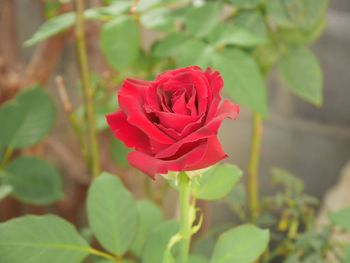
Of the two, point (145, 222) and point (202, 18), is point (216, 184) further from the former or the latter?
point (202, 18)

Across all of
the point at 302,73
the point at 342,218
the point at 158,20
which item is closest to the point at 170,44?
the point at 158,20

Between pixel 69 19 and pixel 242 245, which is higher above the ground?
pixel 69 19

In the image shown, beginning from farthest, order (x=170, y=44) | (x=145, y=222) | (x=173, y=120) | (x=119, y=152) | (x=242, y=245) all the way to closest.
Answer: (x=119, y=152), (x=170, y=44), (x=145, y=222), (x=242, y=245), (x=173, y=120)

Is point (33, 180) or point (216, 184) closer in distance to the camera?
point (216, 184)

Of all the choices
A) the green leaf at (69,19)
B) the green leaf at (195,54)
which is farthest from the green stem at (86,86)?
the green leaf at (195,54)

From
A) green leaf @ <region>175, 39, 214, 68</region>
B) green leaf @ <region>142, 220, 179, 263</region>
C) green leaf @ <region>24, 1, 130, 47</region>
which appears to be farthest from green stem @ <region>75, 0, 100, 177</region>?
green leaf @ <region>142, 220, 179, 263</region>

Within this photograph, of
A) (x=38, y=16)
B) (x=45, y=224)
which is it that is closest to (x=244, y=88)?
(x=45, y=224)

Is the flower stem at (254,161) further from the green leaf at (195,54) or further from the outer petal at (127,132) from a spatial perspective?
the outer petal at (127,132)

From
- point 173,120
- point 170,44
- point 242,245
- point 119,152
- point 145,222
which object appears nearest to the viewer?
point 173,120
